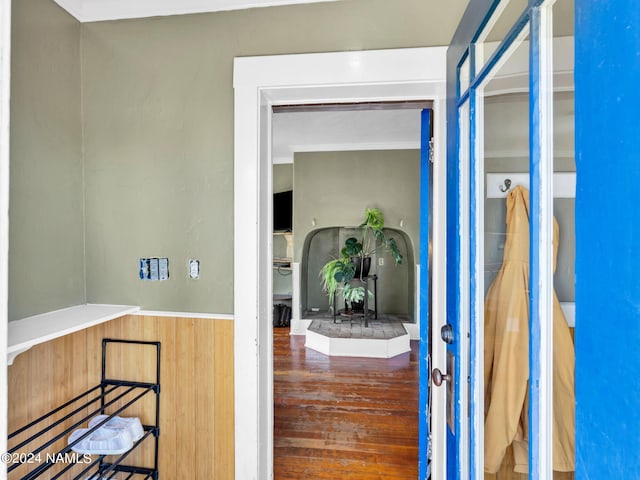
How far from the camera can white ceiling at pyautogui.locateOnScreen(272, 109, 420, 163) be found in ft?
11.9

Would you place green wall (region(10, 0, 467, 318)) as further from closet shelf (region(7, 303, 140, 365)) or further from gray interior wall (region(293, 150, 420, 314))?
gray interior wall (region(293, 150, 420, 314))

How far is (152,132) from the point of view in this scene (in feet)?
4.85

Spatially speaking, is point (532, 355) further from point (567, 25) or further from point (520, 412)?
point (567, 25)

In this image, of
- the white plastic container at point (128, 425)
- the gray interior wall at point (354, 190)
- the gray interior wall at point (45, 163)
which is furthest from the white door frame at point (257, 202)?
the gray interior wall at point (354, 190)

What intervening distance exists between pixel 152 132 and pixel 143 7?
52cm

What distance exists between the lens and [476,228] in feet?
2.99

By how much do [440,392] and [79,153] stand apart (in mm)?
1832

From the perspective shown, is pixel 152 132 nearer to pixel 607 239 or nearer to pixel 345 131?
pixel 607 239

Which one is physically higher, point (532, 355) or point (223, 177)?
point (223, 177)

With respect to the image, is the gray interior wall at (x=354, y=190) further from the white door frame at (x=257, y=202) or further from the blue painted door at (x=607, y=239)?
the blue painted door at (x=607, y=239)

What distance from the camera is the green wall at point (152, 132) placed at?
1332 mm

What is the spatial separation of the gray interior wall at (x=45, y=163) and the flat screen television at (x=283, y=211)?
4932 mm

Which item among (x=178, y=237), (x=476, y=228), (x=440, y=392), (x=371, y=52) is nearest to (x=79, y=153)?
(x=178, y=237)

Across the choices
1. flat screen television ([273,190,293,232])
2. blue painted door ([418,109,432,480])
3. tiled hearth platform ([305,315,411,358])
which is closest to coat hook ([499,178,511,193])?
blue painted door ([418,109,432,480])
